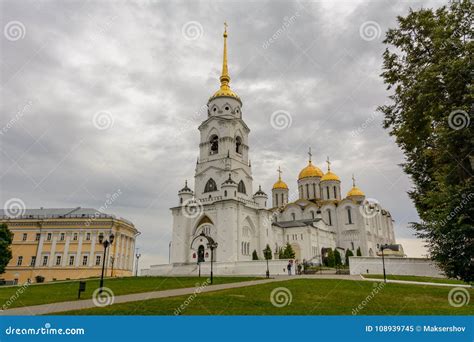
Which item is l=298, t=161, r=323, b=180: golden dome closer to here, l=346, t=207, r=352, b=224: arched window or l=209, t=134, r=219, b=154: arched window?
l=346, t=207, r=352, b=224: arched window

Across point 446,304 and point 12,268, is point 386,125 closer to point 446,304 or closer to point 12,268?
point 446,304

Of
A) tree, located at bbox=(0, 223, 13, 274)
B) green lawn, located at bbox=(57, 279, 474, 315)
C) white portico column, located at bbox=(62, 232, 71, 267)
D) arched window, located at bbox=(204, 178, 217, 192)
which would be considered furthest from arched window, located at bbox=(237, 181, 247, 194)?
green lawn, located at bbox=(57, 279, 474, 315)

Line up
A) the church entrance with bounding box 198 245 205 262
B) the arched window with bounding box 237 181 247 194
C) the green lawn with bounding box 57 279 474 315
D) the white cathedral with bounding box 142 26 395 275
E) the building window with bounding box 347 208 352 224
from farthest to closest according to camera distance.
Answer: the building window with bounding box 347 208 352 224 → the arched window with bounding box 237 181 247 194 → the church entrance with bounding box 198 245 205 262 → the white cathedral with bounding box 142 26 395 275 → the green lawn with bounding box 57 279 474 315

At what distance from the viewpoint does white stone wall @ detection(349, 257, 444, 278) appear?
31078 millimetres

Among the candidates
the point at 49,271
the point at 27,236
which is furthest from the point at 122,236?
the point at 27,236

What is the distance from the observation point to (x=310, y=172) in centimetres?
7044

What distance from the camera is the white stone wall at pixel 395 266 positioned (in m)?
31.1

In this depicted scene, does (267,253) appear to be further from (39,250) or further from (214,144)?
(39,250)

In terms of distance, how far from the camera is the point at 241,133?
156 ft

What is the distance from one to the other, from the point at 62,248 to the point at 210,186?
23.7 metres

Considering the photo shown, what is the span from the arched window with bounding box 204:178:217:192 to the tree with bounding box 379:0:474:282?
93.8 feet

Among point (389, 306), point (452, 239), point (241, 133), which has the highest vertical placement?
point (241, 133)

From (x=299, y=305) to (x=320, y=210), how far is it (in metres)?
52.6

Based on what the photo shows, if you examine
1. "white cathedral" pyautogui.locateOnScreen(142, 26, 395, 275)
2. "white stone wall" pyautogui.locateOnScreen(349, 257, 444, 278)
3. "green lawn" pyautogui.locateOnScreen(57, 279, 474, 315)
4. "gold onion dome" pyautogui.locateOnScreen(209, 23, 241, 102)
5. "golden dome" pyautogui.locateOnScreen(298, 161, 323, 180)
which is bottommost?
"green lawn" pyautogui.locateOnScreen(57, 279, 474, 315)
